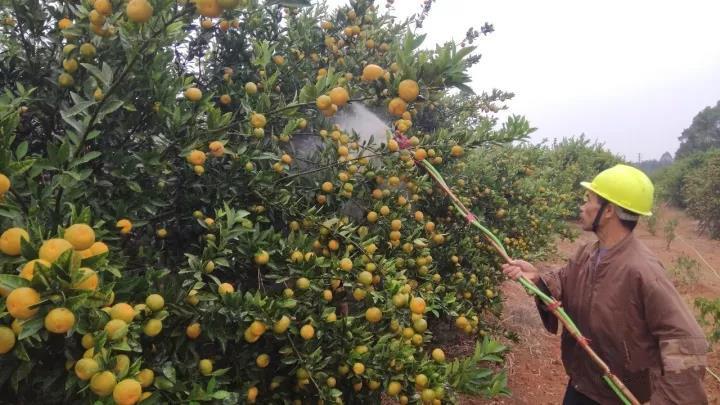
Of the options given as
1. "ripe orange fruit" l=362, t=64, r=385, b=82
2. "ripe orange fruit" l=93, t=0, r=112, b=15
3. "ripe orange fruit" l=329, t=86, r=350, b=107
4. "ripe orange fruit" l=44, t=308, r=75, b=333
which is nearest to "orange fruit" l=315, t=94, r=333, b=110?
"ripe orange fruit" l=329, t=86, r=350, b=107

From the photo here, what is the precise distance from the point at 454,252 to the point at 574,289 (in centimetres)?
99

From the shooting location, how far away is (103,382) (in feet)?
3.15

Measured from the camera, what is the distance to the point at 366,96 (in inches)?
73.0

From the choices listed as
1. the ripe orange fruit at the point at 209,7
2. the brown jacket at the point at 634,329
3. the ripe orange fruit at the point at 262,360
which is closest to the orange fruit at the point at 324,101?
the ripe orange fruit at the point at 209,7

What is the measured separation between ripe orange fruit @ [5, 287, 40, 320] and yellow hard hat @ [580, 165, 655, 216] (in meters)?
2.10

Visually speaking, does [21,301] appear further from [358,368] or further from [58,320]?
[358,368]

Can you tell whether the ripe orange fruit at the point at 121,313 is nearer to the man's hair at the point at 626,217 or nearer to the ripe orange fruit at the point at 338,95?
the ripe orange fruit at the point at 338,95

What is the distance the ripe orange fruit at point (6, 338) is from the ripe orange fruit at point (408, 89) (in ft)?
4.19

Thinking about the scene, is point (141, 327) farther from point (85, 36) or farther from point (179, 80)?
point (85, 36)

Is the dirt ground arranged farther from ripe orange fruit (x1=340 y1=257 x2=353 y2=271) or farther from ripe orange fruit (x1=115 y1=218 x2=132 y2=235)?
ripe orange fruit (x1=115 y1=218 x2=132 y2=235)

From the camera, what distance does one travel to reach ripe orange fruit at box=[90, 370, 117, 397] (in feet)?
3.15

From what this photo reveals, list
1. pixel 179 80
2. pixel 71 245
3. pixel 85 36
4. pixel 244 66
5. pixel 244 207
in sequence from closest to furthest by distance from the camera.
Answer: pixel 71 245
pixel 85 36
pixel 179 80
pixel 244 207
pixel 244 66

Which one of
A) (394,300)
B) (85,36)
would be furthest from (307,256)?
(85,36)

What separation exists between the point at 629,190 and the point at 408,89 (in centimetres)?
117
